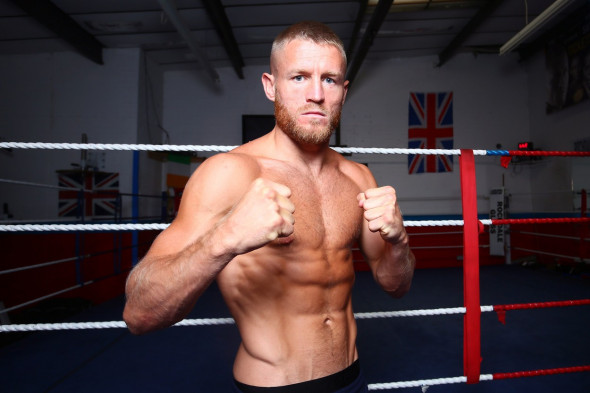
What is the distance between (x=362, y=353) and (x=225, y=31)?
13.4 feet

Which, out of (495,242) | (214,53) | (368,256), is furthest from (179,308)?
(495,242)

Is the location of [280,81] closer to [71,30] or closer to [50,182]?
[71,30]

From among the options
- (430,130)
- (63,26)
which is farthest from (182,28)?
(430,130)

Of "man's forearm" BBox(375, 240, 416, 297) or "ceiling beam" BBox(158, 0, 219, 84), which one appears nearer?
"man's forearm" BBox(375, 240, 416, 297)

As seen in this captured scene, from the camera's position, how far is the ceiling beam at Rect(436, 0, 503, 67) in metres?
4.25

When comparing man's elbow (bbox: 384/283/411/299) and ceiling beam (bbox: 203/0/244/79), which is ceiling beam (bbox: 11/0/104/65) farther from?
man's elbow (bbox: 384/283/411/299)

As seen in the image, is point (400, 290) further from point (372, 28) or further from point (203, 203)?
point (372, 28)

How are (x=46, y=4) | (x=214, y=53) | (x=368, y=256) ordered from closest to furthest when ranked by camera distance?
(x=368, y=256), (x=46, y=4), (x=214, y=53)

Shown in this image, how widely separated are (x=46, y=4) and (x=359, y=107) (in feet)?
14.2

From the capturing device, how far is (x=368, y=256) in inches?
44.0

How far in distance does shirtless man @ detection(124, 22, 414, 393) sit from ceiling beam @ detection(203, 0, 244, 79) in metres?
3.46

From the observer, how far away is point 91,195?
4516mm

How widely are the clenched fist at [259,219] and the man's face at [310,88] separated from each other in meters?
0.34

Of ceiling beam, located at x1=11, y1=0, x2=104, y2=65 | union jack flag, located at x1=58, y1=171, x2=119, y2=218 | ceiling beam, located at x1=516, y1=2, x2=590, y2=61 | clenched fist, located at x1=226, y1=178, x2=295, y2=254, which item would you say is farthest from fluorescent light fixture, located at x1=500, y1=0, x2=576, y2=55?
union jack flag, located at x1=58, y1=171, x2=119, y2=218
